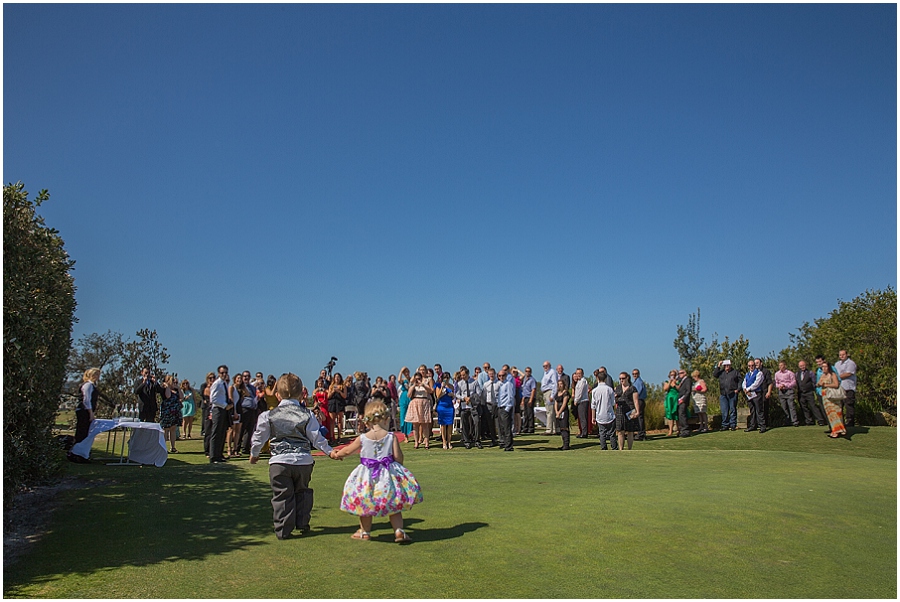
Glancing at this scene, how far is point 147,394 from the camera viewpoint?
53.1 ft

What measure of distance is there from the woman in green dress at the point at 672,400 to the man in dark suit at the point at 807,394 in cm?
320

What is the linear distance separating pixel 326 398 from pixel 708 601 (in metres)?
13.8

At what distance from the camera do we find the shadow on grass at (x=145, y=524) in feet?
21.6

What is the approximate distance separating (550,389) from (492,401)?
4167mm

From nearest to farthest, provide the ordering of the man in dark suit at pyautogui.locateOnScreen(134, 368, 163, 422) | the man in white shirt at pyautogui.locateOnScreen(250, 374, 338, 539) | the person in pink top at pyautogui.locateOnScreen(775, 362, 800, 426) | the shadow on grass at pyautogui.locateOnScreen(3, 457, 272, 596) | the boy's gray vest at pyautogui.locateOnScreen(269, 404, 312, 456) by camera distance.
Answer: the shadow on grass at pyautogui.locateOnScreen(3, 457, 272, 596)
the man in white shirt at pyautogui.locateOnScreen(250, 374, 338, 539)
the boy's gray vest at pyautogui.locateOnScreen(269, 404, 312, 456)
the man in dark suit at pyautogui.locateOnScreen(134, 368, 163, 422)
the person in pink top at pyautogui.locateOnScreen(775, 362, 800, 426)

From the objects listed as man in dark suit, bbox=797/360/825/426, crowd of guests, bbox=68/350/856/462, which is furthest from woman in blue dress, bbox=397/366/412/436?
man in dark suit, bbox=797/360/825/426

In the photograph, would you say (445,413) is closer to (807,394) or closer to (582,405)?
(582,405)

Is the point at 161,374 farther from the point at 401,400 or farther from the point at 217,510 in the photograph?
the point at 217,510

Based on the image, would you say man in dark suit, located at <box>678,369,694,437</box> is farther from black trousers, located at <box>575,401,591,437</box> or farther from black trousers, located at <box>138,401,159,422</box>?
black trousers, located at <box>138,401,159,422</box>

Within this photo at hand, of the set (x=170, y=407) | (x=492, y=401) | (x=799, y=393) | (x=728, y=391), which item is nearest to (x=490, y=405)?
(x=492, y=401)

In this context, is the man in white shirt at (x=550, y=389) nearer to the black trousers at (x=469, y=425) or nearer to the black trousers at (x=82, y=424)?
the black trousers at (x=469, y=425)

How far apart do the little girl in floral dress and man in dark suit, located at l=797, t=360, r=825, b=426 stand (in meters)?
15.8

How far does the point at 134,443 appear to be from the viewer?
13977 mm

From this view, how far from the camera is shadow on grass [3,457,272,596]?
6.57m
